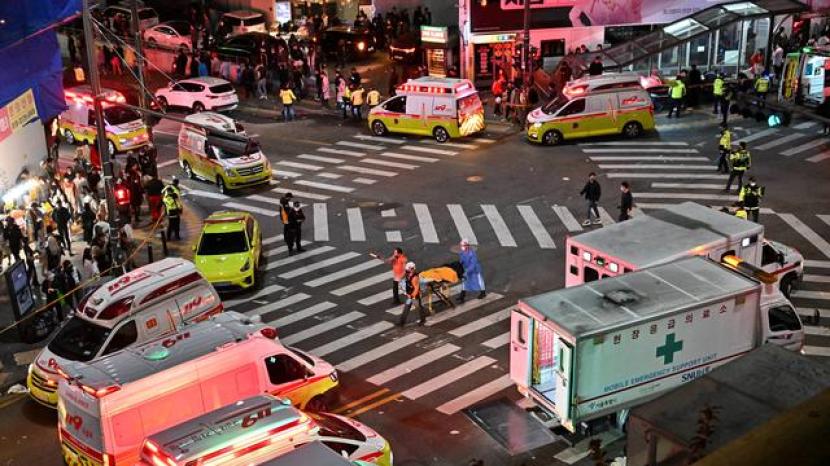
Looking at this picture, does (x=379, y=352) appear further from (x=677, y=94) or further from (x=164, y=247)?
(x=677, y=94)

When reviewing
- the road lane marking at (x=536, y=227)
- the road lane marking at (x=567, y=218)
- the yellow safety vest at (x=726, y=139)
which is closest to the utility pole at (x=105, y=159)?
the road lane marking at (x=536, y=227)

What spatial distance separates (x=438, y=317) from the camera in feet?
73.8

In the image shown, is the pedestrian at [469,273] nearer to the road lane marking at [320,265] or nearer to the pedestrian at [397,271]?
the pedestrian at [397,271]

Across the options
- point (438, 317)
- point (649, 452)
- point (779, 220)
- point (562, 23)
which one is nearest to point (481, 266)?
point (438, 317)

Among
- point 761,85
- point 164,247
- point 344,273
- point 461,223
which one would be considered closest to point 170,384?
point 344,273

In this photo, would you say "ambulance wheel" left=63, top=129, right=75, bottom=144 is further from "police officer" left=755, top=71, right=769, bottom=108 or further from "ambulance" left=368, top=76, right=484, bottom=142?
"police officer" left=755, top=71, right=769, bottom=108

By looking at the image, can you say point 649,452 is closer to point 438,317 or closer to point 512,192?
point 438,317

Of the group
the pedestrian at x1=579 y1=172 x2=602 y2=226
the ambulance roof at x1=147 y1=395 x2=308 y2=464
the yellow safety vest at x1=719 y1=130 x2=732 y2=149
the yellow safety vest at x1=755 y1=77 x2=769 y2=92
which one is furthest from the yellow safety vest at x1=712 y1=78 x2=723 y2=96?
the ambulance roof at x1=147 y1=395 x2=308 y2=464

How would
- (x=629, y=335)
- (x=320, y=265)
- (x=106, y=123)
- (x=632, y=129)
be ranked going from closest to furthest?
(x=629, y=335)
(x=320, y=265)
(x=632, y=129)
(x=106, y=123)

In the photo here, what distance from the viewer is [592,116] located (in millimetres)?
35656

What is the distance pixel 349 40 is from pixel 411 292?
3044 centimetres

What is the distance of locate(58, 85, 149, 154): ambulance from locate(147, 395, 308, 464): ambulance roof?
23091 millimetres

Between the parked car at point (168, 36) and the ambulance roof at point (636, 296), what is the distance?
3660cm

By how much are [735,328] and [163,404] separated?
928 cm
